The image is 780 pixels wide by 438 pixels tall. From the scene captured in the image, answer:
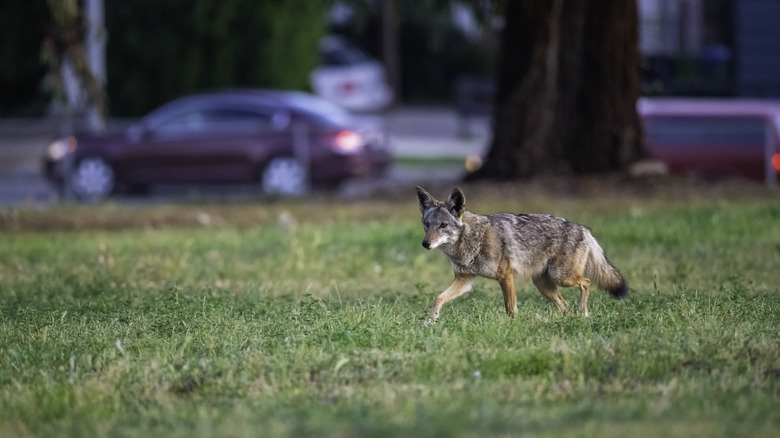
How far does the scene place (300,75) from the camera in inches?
1287

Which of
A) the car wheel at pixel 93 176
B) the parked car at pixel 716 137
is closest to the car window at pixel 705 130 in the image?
the parked car at pixel 716 137

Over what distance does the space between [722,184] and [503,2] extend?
455cm

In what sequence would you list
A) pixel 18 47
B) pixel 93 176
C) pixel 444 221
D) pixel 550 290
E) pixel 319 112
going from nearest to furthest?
1. pixel 444 221
2. pixel 550 290
3. pixel 319 112
4. pixel 93 176
5. pixel 18 47

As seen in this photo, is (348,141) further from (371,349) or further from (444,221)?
(371,349)

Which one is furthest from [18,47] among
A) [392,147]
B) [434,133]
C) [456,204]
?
[456,204]

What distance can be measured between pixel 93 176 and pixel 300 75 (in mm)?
10652

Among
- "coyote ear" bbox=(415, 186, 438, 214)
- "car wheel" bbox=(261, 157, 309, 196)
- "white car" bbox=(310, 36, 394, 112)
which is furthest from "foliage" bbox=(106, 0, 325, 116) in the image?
"coyote ear" bbox=(415, 186, 438, 214)

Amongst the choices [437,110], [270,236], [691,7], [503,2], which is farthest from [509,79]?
[691,7]

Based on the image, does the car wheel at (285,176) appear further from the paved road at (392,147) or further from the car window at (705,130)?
the car window at (705,130)

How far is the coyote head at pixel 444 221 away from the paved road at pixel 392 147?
10843 millimetres

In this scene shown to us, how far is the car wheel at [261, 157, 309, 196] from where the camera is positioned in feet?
71.7

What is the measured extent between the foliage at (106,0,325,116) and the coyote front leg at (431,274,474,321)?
23.2 meters

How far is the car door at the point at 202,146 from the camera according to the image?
2227 cm

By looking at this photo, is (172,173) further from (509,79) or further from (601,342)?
(601,342)
